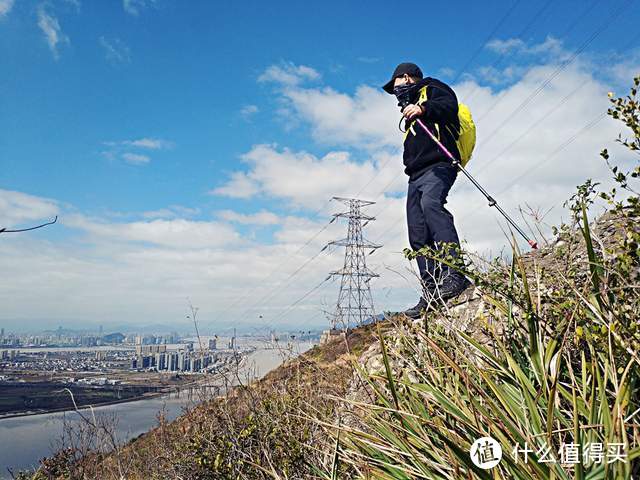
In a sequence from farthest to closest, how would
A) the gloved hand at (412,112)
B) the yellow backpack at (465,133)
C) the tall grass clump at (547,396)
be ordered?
the yellow backpack at (465,133) < the gloved hand at (412,112) < the tall grass clump at (547,396)


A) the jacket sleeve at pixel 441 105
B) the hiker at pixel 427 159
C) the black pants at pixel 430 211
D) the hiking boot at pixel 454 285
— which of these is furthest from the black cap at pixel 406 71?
the hiking boot at pixel 454 285

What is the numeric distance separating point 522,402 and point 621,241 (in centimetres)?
79

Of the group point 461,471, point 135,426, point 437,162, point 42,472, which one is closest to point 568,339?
point 461,471

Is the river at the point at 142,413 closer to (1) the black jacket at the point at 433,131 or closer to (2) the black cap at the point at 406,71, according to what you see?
(1) the black jacket at the point at 433,131

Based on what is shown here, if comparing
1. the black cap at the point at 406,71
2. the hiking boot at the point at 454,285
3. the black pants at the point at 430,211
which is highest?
the black cap at the point at 406,71

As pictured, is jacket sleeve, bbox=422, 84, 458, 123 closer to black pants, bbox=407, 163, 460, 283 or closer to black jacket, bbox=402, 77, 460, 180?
black jacket, bbox=402, 77, 460, 180

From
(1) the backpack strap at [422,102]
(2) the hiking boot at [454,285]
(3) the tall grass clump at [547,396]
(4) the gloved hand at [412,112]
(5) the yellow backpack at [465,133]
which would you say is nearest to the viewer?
(3) the tall grass clump at [547,396]

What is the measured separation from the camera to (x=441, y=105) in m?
4.05

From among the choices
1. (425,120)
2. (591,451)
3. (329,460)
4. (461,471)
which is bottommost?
(329,460)

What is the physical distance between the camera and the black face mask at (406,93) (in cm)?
442

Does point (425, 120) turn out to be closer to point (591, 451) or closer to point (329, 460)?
point (329, 460)

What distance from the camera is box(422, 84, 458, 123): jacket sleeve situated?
403 centimetres

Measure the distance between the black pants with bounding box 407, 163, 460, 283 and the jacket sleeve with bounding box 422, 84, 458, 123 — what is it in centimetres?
44

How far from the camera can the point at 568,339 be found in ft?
5.74
